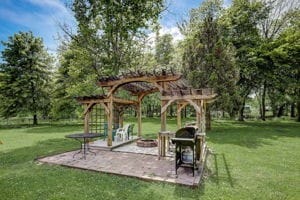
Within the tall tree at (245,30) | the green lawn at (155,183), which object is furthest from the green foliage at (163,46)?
the green lawn at (155,183)

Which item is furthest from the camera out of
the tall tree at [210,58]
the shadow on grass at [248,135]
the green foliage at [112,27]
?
the tall tree at [210,58]

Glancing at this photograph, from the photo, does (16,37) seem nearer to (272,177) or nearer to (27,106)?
(27,106)

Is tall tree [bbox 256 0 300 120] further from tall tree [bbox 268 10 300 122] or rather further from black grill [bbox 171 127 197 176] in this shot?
black grill [bbox 171 127 197 176]

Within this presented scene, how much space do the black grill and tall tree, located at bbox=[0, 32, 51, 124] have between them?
17835 millimetres

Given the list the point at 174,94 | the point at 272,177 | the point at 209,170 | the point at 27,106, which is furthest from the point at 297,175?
the point at 27,106

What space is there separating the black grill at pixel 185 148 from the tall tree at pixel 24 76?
702 inches

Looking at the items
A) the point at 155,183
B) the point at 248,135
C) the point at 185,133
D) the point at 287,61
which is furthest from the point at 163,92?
the point at 287,61

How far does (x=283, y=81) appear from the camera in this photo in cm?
1775

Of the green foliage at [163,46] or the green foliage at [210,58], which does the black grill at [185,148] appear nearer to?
the green foliage at [210,58]

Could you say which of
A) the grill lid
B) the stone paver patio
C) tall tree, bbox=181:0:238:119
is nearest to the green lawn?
the stone paver patio

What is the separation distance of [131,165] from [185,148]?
1.69 meters

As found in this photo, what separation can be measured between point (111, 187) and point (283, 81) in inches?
695

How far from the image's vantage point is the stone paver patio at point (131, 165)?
521 cm

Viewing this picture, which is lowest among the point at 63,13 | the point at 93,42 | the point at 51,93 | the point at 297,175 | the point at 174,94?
the point at 297,175
